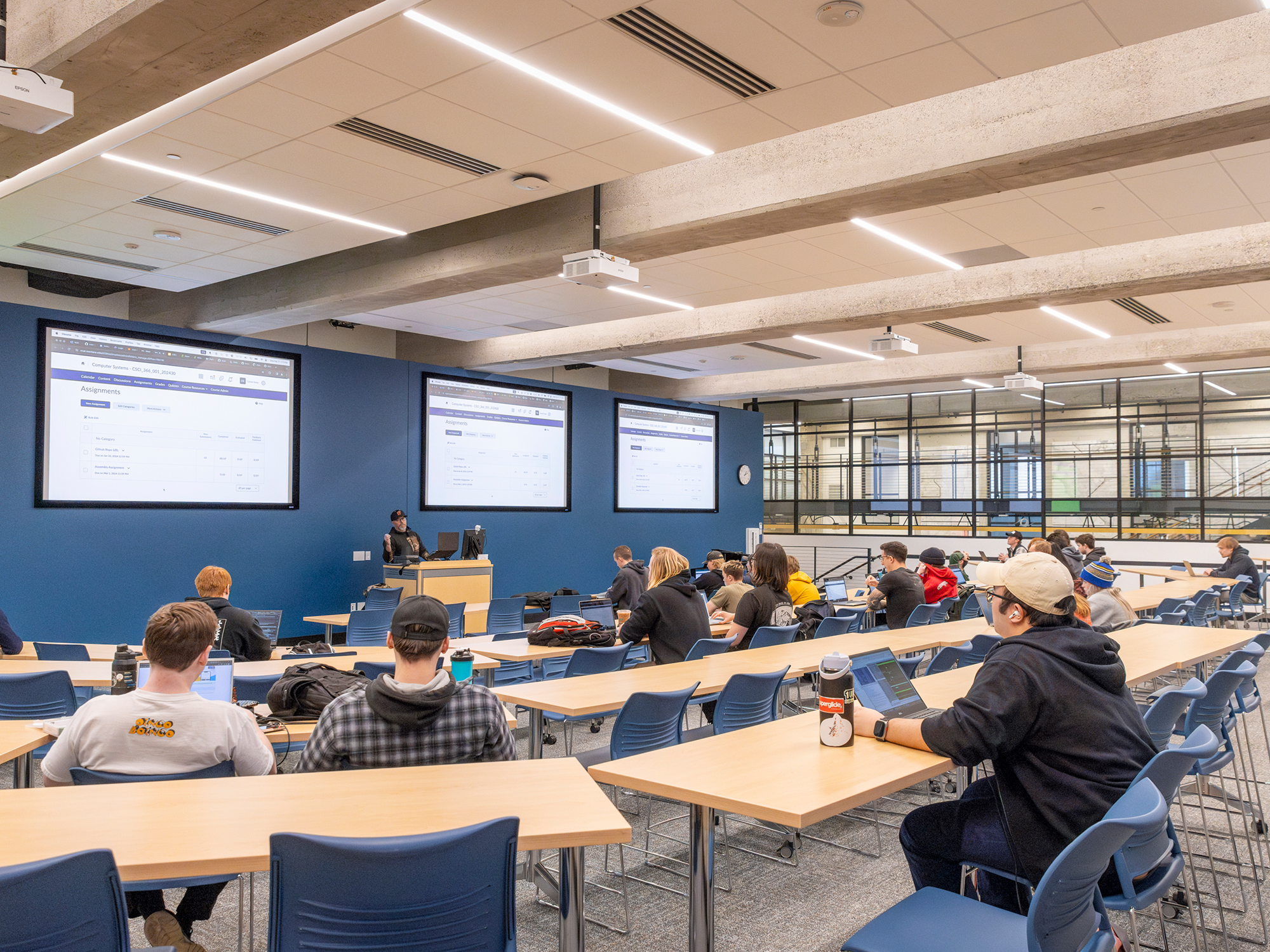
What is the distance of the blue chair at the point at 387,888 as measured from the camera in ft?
5.08

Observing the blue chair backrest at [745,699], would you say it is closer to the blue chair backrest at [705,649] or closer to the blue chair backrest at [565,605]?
the blue chair backrest at [705,649]

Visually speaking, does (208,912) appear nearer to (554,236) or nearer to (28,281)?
(554,236)

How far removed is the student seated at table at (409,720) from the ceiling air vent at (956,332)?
29.4 feet

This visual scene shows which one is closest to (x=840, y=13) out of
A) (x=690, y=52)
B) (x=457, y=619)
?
(x=690, y=52)

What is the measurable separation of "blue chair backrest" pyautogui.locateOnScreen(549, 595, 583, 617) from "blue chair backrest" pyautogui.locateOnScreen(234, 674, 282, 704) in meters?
3.76

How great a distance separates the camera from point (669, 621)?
5184mm

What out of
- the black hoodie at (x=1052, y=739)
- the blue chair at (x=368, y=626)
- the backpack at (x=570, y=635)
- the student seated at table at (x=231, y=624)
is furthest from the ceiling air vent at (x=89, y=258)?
the black hoodie at (x=1052, y=739)

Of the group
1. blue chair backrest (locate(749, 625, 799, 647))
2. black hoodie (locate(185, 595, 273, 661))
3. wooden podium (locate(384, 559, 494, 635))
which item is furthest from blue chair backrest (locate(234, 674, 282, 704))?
wooden podium (locate(384, 559, 494, 635))

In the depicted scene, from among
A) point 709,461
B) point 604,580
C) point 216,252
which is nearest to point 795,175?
point 216,252

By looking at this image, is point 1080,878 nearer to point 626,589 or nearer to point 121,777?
point 121,777

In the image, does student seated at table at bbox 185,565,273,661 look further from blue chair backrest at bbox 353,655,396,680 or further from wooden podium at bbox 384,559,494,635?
wooden podium at bbox 384,559,494,635

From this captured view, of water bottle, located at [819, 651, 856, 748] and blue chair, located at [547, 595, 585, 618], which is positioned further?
blue chair, located at [547, 595, 585, 618]

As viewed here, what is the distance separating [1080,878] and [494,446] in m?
10.5

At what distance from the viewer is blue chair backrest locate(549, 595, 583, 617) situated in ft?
25.5
